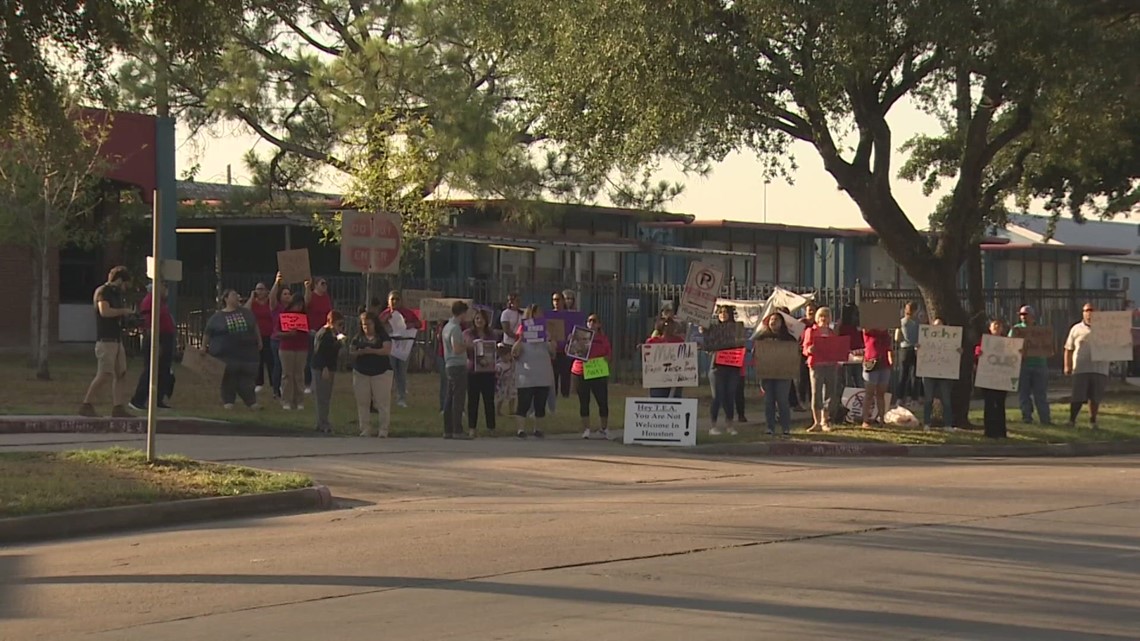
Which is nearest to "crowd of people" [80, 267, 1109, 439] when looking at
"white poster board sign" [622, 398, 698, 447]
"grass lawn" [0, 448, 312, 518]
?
"white poster board sign" [622, 398, 698, 447]

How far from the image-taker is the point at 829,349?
20.8m

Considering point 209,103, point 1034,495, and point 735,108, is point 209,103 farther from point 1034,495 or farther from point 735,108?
point 1034,495

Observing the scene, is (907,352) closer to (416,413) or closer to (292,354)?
(416,413)

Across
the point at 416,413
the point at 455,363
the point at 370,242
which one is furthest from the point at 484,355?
the point at 370,242

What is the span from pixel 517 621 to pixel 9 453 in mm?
8571

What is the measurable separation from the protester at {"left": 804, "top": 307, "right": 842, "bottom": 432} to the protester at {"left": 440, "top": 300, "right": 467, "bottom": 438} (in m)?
5.06

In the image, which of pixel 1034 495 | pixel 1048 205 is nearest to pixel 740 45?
pixel 1034 495

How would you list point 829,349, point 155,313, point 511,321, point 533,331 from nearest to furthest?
1. point 155,313
2. point 533,331
3. point 829,349
4. point 511,321

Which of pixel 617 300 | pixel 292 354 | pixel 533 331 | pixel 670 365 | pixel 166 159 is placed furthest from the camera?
pixel 166 159

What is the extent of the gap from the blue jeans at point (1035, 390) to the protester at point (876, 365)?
258cm

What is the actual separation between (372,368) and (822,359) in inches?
251

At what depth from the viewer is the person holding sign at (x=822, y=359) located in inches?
818

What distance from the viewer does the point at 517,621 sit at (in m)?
7.96

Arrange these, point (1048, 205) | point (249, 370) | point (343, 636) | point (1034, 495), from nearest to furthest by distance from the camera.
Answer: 1. point (343, 636)
2. point (1034, 495)
3. point (249, 370)
4. point (1048, 205)
